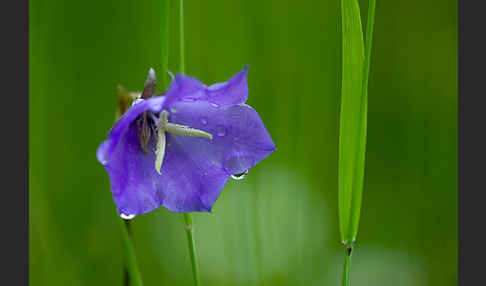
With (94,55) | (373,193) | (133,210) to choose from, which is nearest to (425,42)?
(373,193)

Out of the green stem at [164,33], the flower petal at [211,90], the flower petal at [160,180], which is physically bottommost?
the flower petal at [160,180]

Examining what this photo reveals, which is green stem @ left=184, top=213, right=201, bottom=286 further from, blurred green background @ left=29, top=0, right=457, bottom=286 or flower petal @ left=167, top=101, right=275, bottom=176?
blurred green background @ left=29, top=0, right=457, bottom=286

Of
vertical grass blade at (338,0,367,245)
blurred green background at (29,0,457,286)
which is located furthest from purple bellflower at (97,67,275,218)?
blurred green background at (29,0,457,286)

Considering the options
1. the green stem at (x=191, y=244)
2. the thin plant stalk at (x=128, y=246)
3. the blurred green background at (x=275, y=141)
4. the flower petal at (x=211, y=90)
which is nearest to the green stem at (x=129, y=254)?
the thin plant stalk at (x=128, y=246)

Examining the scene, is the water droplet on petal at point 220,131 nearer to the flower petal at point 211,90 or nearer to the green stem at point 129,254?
the flower petal at point 211,90

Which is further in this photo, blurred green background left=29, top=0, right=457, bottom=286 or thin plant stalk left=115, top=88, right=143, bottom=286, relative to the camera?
blurred green background left=29, top=0, right=457, bottom=286

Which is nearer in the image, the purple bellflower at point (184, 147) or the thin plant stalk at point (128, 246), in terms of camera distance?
the purple bellflower at point (184, 147)

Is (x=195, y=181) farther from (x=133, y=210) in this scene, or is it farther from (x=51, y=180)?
(x=51, y=180)
